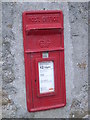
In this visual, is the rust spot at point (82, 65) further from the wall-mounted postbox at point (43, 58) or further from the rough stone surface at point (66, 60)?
the wall-mounted postbox at point (43, 58)

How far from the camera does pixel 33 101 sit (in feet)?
5.72

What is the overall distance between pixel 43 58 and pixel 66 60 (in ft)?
0.78

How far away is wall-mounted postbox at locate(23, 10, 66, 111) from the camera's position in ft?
5.48

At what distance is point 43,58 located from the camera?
171cm

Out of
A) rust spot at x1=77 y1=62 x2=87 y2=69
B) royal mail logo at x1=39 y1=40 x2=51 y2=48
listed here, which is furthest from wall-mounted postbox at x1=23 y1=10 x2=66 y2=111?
rust spot at x1=77 y1=62 x2=87 y2=69

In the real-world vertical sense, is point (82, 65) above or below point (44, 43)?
below

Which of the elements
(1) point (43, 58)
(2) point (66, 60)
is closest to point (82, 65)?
(2) point (66, 60)

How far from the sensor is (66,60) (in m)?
1.84

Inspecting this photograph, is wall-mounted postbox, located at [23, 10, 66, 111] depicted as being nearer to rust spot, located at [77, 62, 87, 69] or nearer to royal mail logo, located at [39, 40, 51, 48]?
royal mail logo, located at [39, 40, 51, 48]

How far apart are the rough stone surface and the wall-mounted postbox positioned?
6 centimetres

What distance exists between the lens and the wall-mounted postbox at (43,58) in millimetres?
1670

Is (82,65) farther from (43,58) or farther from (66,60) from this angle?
(43,58)

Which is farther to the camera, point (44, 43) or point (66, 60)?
point (66, 60)

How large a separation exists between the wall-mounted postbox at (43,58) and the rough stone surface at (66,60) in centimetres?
6
